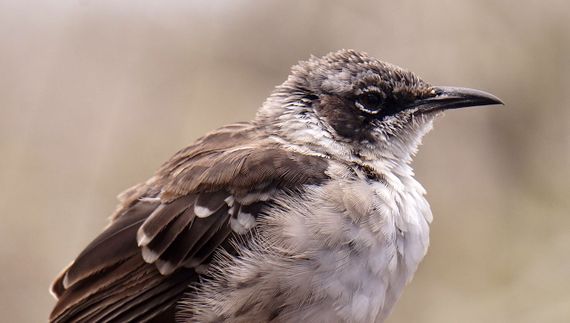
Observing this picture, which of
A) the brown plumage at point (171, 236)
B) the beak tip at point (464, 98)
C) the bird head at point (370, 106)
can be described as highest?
the beak tip at point (464, 98)

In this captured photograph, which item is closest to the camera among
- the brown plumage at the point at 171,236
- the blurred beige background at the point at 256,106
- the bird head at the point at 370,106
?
the brown plumage at the point at 171,236

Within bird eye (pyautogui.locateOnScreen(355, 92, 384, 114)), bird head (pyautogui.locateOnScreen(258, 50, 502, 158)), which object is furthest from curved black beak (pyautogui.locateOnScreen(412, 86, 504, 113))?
bird eye (pyautogui.locateOnScreen(355, 92, 384, 114))

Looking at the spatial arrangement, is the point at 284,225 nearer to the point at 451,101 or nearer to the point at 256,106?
the point at 451,101

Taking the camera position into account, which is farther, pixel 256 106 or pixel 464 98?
pixel 256 106

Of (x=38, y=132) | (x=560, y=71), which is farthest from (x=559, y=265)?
(x=38, y=132)

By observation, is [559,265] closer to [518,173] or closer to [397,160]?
[518,173]

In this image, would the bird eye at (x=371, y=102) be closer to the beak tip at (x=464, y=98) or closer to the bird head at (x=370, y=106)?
the bird head at (x=370, y=106)

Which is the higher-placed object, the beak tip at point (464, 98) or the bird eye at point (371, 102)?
the beak tip at point (464, 98)

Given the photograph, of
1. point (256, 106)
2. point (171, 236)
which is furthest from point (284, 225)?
point (256, 106)

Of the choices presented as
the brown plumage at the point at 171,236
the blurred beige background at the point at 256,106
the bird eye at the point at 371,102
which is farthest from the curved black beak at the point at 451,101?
the blurred beige background at the point at 256,106
